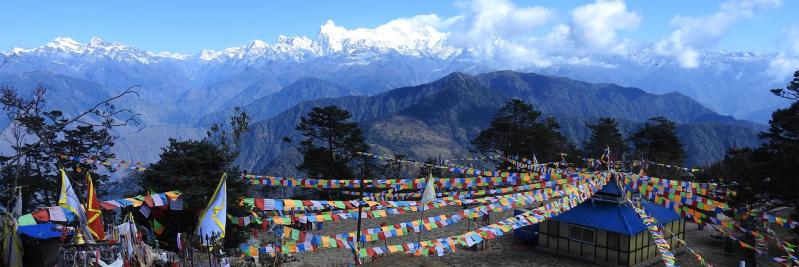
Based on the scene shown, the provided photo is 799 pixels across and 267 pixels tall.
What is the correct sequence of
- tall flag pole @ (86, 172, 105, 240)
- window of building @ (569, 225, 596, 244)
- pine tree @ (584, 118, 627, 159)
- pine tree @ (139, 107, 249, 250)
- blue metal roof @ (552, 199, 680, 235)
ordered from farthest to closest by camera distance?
pine tree @ (584, 118, 627, 159) < window of building @ (569, 225, 596, 244) < blue metal roof @ (552, 199, 680, 235) < pine tree @ (139, 107, 249, 250) < tall flag pole @ (86, 172, 105, 240)

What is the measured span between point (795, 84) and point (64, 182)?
28.8 meters

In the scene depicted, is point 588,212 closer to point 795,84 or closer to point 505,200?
point 505,200

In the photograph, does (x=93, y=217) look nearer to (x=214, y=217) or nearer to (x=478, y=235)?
Result: (x=214, y=217)

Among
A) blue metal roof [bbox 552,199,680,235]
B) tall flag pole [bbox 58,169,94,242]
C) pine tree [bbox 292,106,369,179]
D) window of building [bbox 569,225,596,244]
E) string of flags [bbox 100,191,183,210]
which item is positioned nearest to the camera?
tall flag pole [bbox 58,169,94,242]

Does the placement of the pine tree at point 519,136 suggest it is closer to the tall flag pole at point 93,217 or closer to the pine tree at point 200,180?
the pine tree at point 200,180

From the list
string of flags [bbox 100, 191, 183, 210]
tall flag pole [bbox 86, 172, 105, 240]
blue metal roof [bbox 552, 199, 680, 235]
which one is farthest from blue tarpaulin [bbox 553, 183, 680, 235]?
tall flag pole [bbox 86, 172, 105, 240]

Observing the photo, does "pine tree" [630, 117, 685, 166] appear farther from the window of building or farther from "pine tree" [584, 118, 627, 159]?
the window of building

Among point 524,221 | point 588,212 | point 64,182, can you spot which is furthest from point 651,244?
point 64,182

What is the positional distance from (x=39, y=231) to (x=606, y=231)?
62.2 ft

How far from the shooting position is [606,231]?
22.0 meters

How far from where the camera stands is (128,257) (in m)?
13.1

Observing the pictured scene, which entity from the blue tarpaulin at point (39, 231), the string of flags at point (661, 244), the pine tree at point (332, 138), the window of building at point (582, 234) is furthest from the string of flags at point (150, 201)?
the pine tree at point (332, 138)

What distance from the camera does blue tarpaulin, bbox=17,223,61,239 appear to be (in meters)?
13.0

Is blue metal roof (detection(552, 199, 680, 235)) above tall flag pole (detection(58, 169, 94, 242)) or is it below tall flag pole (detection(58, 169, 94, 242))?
below
